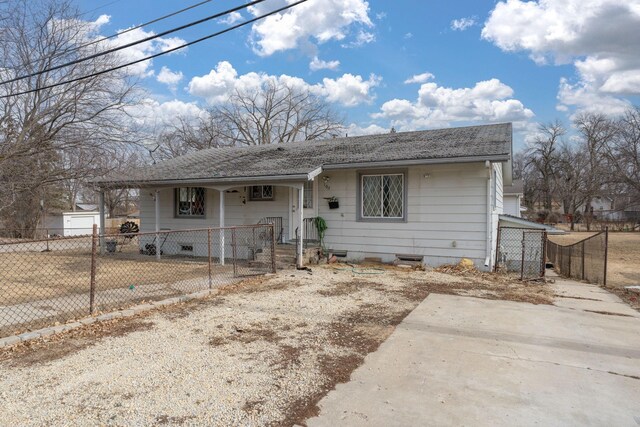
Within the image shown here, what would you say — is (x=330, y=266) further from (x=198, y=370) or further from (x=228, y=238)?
(x=198, y=370)

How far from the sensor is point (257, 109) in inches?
1581

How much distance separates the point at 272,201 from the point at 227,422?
9935 millimetres

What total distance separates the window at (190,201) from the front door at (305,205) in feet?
11.8

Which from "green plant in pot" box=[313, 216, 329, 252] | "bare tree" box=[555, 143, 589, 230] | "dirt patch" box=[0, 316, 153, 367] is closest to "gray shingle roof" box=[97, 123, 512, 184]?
"green plant in pot" box=[313, 216, 329, 252]

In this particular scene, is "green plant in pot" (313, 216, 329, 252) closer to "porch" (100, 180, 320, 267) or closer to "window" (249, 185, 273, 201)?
"porch" (100, 180, 320, 267)

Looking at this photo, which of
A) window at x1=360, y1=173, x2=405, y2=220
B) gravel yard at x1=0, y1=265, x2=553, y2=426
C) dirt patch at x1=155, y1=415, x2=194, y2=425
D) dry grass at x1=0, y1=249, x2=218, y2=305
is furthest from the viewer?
window at x1=360, y1=173, x2=405, y2=220

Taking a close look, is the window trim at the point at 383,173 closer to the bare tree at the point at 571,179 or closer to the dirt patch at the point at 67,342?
the dirt patch at the point at 67,342

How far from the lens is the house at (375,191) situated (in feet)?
33.6

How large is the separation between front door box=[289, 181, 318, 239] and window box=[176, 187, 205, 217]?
3.59 metres

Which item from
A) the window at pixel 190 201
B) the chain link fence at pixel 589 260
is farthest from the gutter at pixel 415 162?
the window at pixel 190 201

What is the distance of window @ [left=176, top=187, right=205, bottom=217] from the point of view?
13962mm

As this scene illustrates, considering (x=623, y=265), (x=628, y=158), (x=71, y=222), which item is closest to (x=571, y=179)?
(x=628, y=158)

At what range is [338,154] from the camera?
41.1ft

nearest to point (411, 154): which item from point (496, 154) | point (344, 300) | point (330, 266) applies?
point (496, 154)
